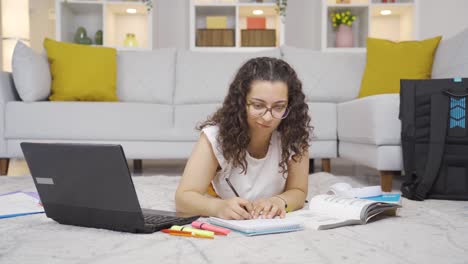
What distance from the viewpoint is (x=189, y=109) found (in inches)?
128

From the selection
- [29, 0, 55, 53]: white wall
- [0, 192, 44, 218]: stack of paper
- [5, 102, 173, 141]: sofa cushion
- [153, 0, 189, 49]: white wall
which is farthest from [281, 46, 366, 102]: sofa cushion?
[29, 0, 55, 53]: white wall

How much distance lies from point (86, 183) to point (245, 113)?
54 cm

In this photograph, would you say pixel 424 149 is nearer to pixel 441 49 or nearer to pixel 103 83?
pixel 441 49

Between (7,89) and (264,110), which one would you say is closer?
(264,110)

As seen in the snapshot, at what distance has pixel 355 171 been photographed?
3654 millimetres

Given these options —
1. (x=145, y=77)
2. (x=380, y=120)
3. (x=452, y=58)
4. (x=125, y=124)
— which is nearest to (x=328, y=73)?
(x=452, y=58)

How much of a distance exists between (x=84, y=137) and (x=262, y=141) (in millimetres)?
1814

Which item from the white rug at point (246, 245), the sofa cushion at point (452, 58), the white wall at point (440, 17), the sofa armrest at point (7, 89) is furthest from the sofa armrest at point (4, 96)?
the white wall at point (440, 17)

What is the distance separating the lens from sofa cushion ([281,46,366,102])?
3.47 metres

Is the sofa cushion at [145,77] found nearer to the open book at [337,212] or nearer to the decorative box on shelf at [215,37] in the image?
the decorative box on shelf at [215,37]

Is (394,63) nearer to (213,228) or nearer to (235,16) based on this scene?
(235,16)

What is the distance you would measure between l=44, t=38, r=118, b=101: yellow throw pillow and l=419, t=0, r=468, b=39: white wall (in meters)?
3.22

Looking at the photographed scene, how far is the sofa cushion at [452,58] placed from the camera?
277 cm

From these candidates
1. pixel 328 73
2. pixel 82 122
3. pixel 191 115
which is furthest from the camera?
pixel 328 73
